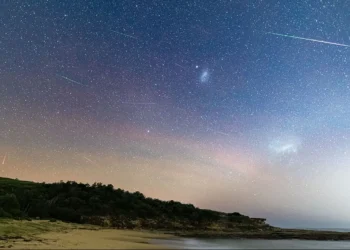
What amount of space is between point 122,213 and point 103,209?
354cm

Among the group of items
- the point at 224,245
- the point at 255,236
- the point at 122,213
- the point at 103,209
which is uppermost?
the point at 103,209

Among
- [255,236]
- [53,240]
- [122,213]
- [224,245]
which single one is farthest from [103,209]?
[53,240]

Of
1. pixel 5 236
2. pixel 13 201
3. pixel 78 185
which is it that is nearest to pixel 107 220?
pixel 13 201

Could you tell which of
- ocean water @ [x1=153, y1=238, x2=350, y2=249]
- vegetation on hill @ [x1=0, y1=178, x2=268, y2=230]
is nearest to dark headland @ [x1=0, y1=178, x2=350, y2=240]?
vegetation on hill @ [x1=0, y1=178, x2=268, y2=230]

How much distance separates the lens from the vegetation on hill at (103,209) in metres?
44.6

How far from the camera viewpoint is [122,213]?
52.7 meters

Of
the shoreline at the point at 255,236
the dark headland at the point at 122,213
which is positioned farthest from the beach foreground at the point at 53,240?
the shoreline at the point at 255,236

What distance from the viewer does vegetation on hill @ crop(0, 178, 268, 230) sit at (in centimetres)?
4459

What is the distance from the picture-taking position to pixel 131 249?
18000mm

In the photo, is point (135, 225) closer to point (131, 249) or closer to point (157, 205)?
point (157, 205)

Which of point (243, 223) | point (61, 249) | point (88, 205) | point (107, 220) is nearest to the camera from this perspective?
point (61, 249)

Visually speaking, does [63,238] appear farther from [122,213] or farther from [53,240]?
[122,213]

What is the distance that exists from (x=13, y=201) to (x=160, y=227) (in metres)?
23.5

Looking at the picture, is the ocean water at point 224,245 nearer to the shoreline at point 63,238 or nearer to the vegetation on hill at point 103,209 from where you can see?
the shoreline at point 63,238
